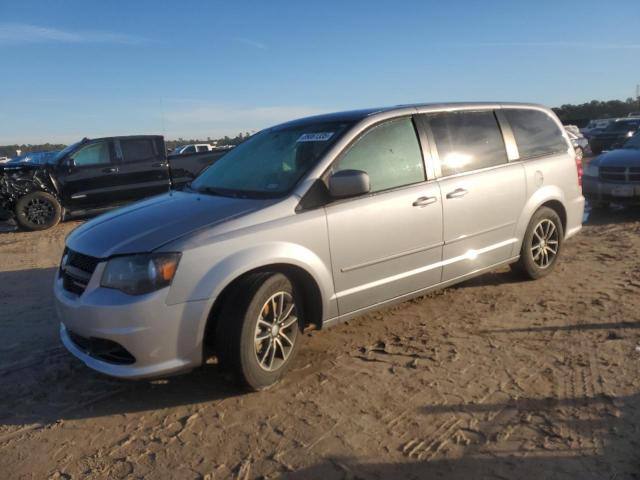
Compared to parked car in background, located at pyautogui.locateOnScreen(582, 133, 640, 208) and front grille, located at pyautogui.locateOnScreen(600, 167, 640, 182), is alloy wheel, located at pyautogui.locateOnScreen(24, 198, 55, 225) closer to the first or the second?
parked car in background, located at pyautogui.locateOnScreen(582, 133, 640, 208)

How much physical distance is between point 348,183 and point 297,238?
20.3 inches

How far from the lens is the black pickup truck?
10953mm

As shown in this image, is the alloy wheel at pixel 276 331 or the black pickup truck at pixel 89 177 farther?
the black pickup truck at pixel 89 177

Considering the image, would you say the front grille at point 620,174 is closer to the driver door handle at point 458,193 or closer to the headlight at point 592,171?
the headlight at point 592,171

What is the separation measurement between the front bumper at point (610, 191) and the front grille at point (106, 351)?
8.45 m

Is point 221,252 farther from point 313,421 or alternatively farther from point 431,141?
point 431,141

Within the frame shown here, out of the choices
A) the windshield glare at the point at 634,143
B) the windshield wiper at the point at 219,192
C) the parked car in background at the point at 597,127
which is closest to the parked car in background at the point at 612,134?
the parked car in background at the point at 597,127

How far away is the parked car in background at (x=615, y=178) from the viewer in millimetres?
8984

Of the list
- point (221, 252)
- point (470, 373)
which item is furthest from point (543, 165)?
point (221, 252)

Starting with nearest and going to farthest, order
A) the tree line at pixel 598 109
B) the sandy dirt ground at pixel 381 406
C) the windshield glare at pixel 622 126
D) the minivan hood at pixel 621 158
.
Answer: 1. the sandy dirt ground at pixel 381 406
2. the minivan hood at pixel 621 158
3. the windshield glare at pixel 622 126
4. the tree line at pixel 598 109

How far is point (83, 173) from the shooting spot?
11.5 metres

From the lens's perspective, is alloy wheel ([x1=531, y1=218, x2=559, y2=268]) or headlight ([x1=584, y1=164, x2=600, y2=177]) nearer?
alloy wheel ([x1=531, y1=218, x2=559, y2=268])

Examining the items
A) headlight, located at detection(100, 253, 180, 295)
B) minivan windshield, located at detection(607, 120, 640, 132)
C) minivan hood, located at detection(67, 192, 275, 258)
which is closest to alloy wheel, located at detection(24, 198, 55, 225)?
minivan hood, located at detection(67, 192, 275, 258)

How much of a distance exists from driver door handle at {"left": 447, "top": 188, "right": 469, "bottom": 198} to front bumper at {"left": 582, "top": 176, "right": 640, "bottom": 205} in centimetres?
573
